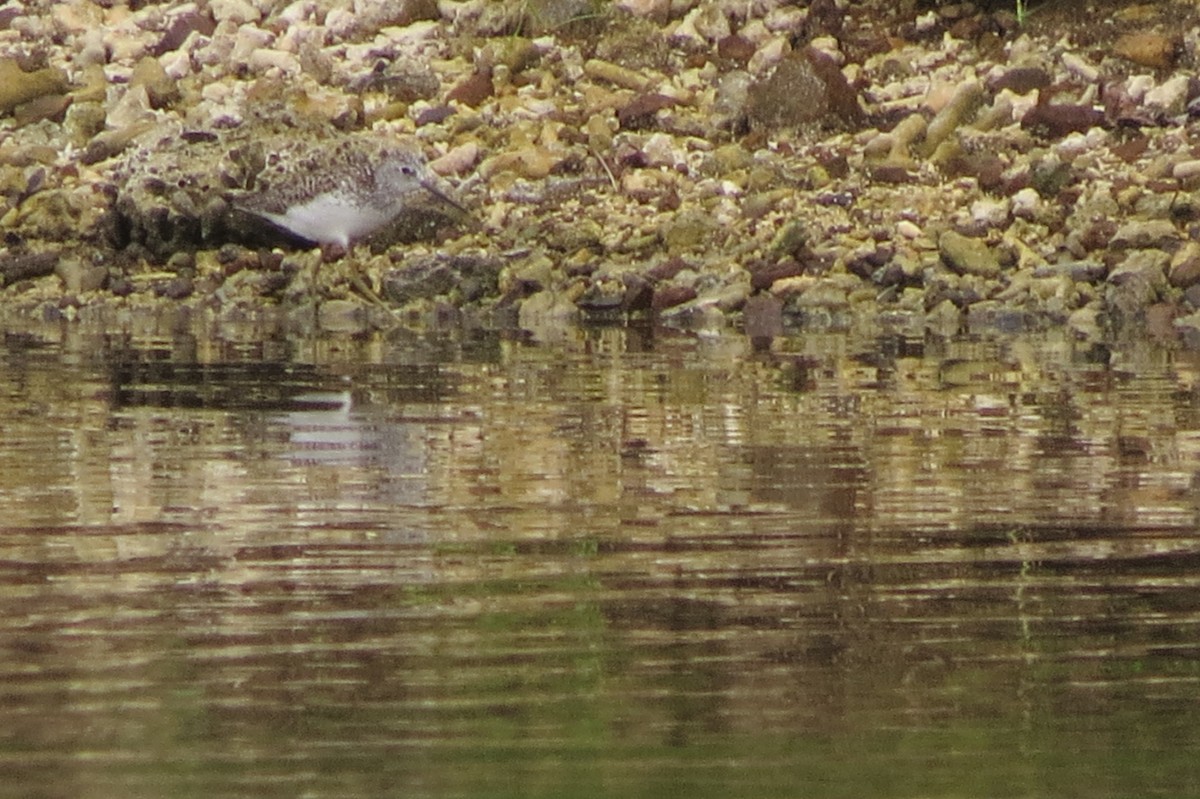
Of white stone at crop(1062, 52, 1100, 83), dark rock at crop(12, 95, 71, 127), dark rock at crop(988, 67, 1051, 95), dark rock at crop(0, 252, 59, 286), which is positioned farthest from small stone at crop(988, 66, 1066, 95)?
dark rock at crop(12, 95, 71, 127)

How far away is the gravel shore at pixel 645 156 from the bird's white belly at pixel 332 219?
0.23 meters

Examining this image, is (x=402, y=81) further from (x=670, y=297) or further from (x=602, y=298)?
(x=670, y=297)

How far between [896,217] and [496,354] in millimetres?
4235

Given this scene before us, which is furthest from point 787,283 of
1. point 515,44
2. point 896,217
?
point 515,44

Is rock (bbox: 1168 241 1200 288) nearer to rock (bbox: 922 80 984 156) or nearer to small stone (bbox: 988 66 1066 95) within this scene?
rock (bbox: 922 80 984 156)

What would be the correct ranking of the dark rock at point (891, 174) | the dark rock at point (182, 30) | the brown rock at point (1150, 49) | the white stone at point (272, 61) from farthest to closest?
the dark rock at point (182, 30) < the white stone at point (272, 61) < the brown rock at point (1150, 49) < the dark rock at point (891, 174)

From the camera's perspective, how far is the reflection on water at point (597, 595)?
3740mm

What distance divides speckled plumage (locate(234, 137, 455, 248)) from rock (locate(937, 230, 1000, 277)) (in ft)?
9.60

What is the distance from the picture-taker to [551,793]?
11.3 ft

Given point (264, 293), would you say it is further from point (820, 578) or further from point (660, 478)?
point (820, 578)

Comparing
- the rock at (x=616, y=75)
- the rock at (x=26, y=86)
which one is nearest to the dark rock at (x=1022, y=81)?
the rock at (x=616, y=75)

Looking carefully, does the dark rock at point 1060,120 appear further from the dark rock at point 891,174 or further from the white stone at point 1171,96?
the dark rock at point 891,174

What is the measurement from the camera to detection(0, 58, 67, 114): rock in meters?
18.7

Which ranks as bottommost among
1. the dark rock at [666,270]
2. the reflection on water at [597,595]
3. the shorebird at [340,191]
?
the reflection on water at [597,595]
